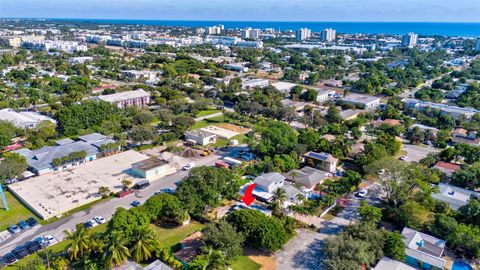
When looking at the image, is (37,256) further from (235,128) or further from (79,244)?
(235,128)

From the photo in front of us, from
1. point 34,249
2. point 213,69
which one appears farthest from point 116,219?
point 213,69

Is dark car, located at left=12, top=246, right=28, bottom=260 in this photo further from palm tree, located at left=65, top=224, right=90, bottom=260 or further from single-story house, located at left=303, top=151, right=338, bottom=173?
single-story house, located at left=303, top=151, right=338, bottom=173

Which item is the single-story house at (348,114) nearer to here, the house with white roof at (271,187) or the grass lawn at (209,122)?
the grass lawn at (209,122)

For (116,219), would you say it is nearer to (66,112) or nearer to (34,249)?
(34,249)

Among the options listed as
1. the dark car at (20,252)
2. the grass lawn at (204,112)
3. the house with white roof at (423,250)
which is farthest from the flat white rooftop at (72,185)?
the house with white roof at (423,250)

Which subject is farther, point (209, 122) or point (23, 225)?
point (209, 122)

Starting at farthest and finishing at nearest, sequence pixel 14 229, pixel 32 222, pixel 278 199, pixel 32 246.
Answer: pixel 278 199, pixel 32 222, pixel 14 229, pixel 32 246

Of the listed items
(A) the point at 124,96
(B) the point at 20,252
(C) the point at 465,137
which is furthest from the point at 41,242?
(C) the point at 465,137
